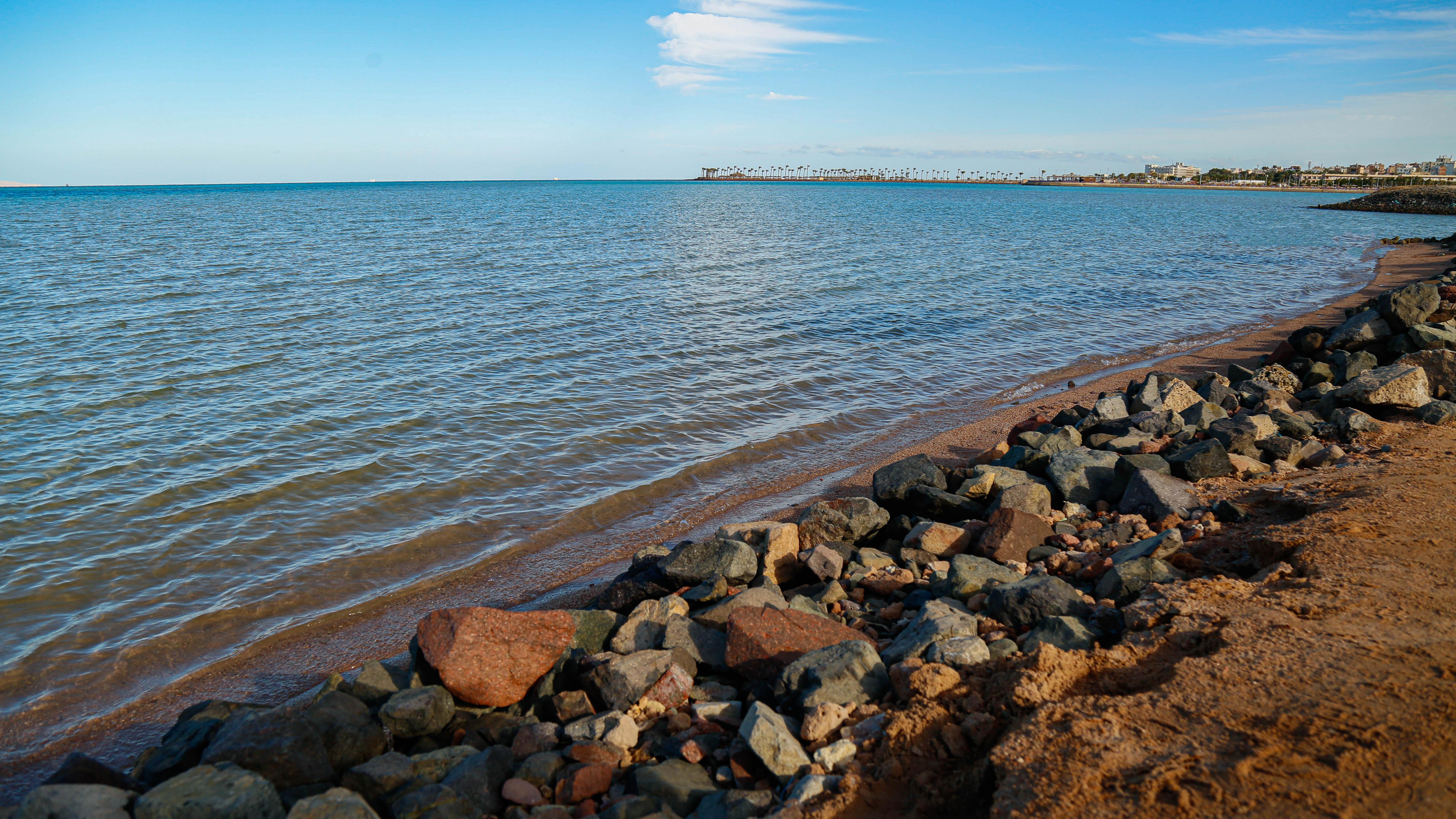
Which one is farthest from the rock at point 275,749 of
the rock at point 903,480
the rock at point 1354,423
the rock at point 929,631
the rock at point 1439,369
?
the rock at point 1439,369

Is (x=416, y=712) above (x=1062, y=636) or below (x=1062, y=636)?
below

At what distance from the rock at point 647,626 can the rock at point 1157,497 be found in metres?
4.11

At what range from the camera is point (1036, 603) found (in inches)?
183

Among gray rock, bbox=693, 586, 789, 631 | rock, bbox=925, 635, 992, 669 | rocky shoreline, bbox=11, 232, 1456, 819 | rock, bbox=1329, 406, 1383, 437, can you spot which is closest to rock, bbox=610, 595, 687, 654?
rocky shoreline, bbox=11, 232, 1456, 819

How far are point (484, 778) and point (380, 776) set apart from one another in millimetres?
544

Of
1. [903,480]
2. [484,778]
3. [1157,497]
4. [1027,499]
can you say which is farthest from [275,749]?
[1157,497]

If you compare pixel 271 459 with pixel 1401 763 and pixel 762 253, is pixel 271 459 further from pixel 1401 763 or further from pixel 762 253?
pixel 762 253

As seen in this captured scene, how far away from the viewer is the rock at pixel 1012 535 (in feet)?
19.7

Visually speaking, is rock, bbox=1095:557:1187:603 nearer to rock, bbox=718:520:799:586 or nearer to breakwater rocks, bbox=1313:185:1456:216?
rock, bbox=718:520:799:586

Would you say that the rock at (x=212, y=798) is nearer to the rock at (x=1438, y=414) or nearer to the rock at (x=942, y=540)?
the rock at (x=942, y=540)

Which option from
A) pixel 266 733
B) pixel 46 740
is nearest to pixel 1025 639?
pixel 266 733

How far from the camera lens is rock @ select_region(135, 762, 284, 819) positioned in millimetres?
3213

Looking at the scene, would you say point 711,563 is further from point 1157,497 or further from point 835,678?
point 1157,497

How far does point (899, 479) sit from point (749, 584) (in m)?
2.35
